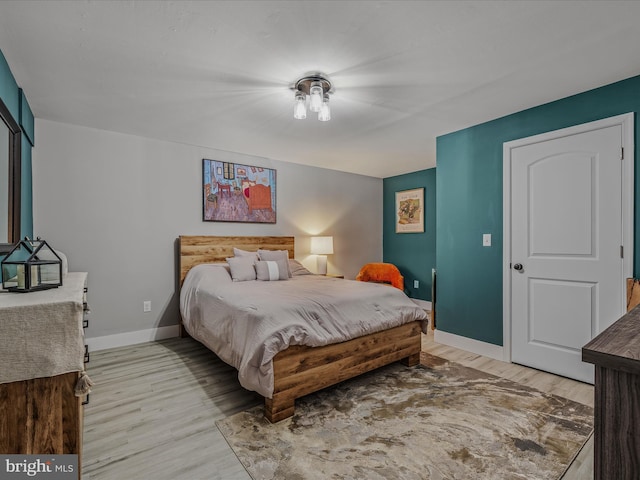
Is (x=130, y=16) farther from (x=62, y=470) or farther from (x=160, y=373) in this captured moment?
(x=160, y=373)

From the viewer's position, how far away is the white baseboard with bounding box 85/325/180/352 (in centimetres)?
328

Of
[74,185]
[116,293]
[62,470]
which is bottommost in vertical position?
[62,470]

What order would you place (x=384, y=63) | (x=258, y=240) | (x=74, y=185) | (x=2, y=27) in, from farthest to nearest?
(x=258, y=240) < (x=74, y=185) < (x=384, y=63) < (x=2, y=27)

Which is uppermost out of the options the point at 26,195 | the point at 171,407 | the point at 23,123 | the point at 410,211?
the point at 23,123

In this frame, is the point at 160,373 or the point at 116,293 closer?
the point at 160,373

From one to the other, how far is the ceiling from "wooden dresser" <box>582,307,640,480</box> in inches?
65.5

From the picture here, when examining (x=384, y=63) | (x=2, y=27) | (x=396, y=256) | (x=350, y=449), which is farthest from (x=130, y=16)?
(x=396, y=256)

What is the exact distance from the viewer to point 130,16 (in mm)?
1652

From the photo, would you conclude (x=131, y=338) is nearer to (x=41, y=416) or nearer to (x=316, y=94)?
(x=41, y=416)

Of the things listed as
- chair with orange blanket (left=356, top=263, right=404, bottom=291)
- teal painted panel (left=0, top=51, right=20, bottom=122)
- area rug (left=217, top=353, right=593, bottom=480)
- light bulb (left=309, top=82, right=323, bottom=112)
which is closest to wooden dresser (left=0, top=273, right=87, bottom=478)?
area rug (left=217, top=353, right=593, bottom=480)

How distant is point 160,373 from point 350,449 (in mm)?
1844

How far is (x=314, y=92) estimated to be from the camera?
227 centimetres

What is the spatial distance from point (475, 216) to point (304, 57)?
2300 mm

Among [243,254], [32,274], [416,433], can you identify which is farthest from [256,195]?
[416,433]
